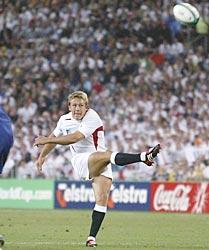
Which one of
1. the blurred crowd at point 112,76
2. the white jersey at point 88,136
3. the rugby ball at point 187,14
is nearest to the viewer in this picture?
the white jersey at point 88,136

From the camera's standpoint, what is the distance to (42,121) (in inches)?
1225

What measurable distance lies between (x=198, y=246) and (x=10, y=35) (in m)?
22.3

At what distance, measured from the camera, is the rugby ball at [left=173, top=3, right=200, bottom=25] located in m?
20.5

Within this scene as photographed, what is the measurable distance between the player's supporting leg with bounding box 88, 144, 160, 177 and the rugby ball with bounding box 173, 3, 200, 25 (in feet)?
25.3

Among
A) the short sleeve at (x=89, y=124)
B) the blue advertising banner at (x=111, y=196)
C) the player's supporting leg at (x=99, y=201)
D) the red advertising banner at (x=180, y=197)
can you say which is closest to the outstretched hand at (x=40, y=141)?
the short sleeve at (x=89, y=124)

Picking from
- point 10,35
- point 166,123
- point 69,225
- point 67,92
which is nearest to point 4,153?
point 69,225

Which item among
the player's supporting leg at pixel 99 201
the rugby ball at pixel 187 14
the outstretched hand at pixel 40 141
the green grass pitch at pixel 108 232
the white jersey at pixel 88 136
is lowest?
the green grass pitch at pixel 108 232

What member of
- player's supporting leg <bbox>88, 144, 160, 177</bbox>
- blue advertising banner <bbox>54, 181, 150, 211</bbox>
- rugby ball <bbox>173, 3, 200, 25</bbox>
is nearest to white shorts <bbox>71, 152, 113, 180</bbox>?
player's supporting leg <bbox>88, 144, 160, 177</bbox>

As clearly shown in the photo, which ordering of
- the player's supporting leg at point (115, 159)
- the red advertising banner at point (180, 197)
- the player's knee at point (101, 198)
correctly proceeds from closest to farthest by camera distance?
the player's supporting leg at point (115, 159) < the player's knee at point (101, 198) < the red advertising banner at point (180, 197)

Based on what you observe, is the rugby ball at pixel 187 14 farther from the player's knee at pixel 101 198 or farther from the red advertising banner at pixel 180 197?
the player's knee at pixel 101 198

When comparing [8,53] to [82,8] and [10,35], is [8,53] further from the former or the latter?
[82,8]

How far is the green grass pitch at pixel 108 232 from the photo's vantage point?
1370 cm

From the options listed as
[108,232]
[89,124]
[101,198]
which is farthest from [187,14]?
[101,198]

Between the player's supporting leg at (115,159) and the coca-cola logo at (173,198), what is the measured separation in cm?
1304
